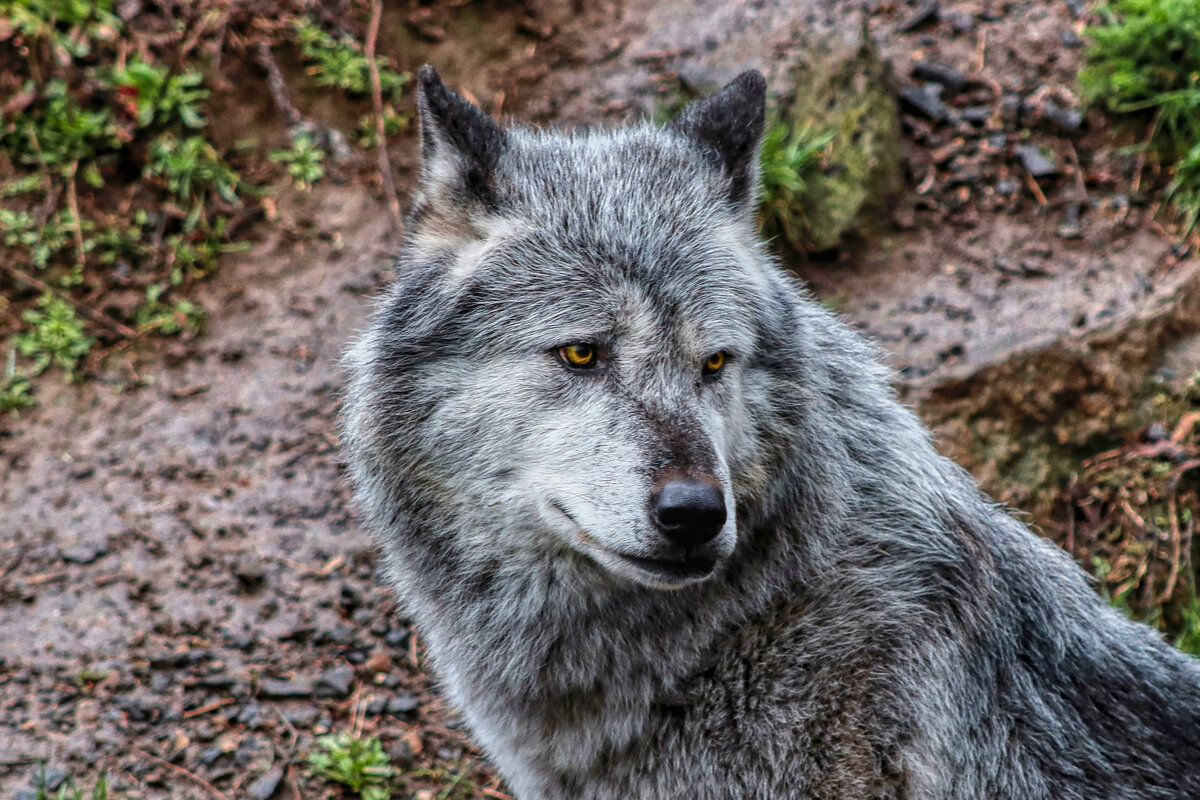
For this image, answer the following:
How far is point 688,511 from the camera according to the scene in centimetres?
277

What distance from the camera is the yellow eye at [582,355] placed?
3092 mm

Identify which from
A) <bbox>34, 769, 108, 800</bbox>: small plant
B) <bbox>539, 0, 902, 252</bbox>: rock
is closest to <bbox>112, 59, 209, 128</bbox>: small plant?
<bbox>539, 0, 902, 252</bbox>: rock

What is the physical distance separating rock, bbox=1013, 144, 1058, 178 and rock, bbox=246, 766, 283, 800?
19.4ft

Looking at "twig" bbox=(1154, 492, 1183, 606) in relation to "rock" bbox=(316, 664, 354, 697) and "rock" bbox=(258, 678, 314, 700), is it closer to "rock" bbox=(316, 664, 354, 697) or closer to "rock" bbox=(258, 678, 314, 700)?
"rock" bbox=(316, 664, 354, 697)

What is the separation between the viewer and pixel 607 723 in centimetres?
338

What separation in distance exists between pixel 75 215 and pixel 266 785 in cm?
390

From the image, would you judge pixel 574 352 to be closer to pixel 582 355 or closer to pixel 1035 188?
pixel 582 355

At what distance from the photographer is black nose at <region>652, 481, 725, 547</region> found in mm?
2770

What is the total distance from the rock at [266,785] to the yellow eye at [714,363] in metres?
2.77

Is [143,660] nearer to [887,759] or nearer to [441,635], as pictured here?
[441,635]

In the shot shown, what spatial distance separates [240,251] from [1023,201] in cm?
522

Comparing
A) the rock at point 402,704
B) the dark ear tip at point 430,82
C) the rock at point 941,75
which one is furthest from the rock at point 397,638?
the rock at point 941,75

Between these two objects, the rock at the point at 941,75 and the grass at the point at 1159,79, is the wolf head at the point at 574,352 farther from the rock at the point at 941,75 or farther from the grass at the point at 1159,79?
the grass at the point at 1159,79

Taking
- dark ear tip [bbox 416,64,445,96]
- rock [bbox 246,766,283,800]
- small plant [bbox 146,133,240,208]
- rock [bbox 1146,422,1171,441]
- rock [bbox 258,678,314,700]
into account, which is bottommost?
rock [bbox 246,766,283,800]
